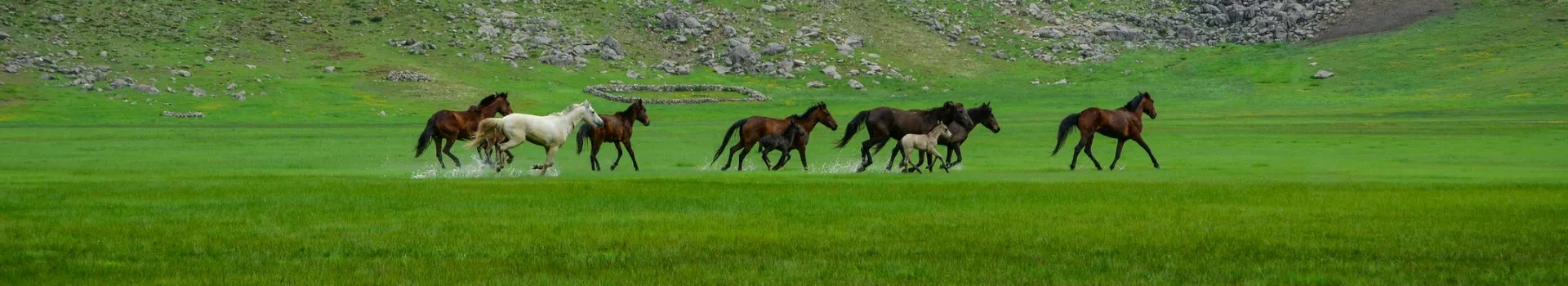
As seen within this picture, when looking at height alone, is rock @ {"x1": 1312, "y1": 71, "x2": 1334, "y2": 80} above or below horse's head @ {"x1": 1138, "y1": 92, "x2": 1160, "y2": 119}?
below

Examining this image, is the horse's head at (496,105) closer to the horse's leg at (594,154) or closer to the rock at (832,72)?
the horse's leg at (594,154)

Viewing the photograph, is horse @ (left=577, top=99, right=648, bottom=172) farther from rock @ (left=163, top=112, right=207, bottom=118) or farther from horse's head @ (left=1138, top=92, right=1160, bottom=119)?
rock @ (left=163, top=112, right=207, bottom=118)

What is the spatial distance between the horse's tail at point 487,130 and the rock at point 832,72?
83.9 metres

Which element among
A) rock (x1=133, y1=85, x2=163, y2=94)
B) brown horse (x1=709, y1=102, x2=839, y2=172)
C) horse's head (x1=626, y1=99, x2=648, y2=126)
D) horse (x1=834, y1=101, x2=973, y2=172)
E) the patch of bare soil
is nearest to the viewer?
horse (x1=834, y1=101, x2=973, y2=172)

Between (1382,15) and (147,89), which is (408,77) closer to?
(147,89)

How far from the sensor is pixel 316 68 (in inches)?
4013

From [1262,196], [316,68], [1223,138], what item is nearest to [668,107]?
[316,68]

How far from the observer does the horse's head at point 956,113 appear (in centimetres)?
2798

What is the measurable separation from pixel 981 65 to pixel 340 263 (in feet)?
363

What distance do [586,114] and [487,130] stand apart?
1911mm

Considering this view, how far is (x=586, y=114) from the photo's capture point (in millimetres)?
27297

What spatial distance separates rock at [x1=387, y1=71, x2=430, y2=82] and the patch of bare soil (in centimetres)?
7071

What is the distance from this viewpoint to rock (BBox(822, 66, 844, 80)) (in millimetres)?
110500

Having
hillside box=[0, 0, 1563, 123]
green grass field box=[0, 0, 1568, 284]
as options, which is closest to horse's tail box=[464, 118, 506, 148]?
green grass field box=[0, 0, 1568, 284]
